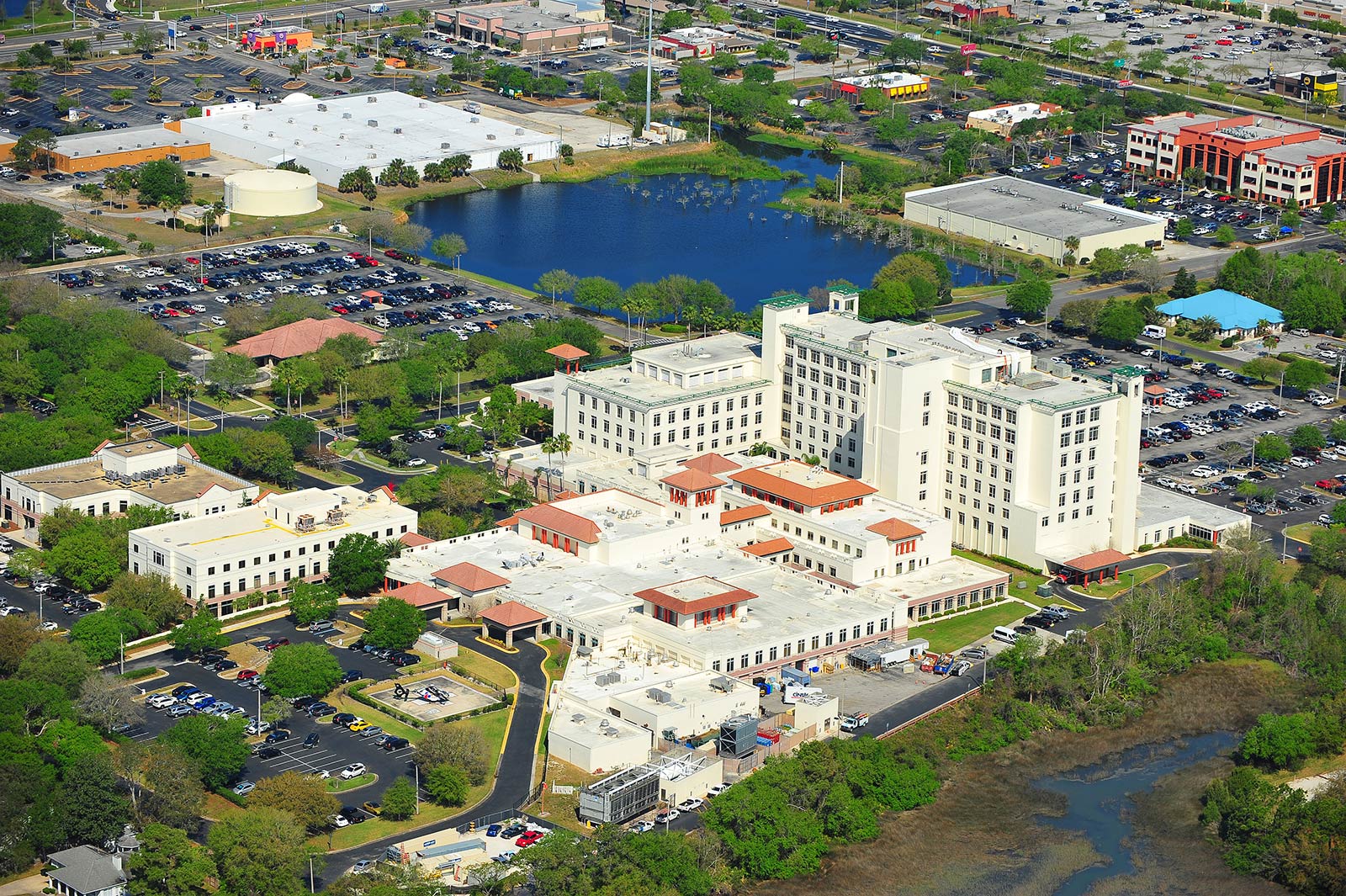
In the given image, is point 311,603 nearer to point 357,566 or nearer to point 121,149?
point 357,566

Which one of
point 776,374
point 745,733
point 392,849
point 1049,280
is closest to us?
point 392,849

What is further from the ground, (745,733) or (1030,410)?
(1030,410)

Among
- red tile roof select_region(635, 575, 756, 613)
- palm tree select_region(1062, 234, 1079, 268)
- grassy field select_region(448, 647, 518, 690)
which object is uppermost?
palm tree select_region(1062, 234, 1079, 268)

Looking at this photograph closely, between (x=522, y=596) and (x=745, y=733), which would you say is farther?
(x=522, y=596)

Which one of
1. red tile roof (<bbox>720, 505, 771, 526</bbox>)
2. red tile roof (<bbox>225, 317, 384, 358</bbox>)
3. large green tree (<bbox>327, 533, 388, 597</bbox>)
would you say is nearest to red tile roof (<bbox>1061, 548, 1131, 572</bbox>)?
red tile roof (<bbox>720, 505, 771, 526</bbox>)

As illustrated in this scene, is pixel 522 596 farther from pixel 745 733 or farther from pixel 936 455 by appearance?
pixel 936 455

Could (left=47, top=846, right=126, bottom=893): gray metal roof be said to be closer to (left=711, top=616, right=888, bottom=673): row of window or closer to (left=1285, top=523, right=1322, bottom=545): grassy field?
Result: (left=711, top=616, right=888, bottom=673): row of window

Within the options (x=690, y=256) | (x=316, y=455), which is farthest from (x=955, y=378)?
(x=690, y=256)
